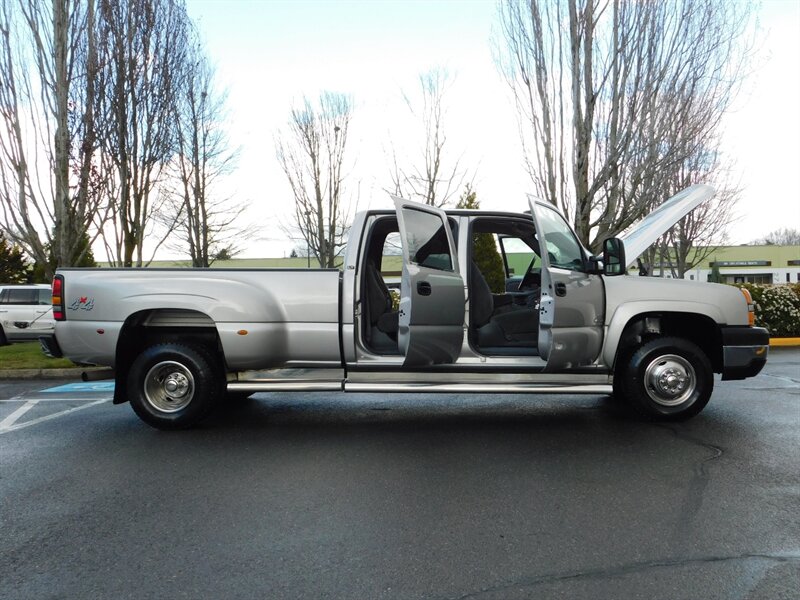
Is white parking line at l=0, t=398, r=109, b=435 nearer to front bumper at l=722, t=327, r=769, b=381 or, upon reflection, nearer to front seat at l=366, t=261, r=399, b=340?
front seat at l=366, t=261, r=399, b=340

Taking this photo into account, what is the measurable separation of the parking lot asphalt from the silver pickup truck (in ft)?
1.45

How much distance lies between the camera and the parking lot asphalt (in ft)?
9.58

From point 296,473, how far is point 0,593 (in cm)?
A: 204

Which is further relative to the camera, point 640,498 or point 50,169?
point 50,169

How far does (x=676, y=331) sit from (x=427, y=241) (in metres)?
2.68

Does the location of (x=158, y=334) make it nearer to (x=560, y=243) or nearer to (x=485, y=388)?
(x=485, y=388)

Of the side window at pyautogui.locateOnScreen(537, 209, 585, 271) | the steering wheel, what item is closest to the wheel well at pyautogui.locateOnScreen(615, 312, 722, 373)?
→ the side window at pyautogui.locateOnScreen(537, 209, 585, 271)

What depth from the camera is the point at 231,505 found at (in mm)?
3967

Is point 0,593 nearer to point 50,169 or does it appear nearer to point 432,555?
point 432,555

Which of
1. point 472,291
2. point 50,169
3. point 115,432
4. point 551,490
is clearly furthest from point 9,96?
point 551,490

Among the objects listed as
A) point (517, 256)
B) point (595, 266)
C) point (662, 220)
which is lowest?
point (595, 266)

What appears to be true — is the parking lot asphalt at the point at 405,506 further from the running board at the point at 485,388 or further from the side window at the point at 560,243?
the side window at the point at 560,243

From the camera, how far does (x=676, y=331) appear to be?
6.31m

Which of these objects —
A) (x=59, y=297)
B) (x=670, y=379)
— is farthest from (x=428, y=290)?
(x=59, y=297)
